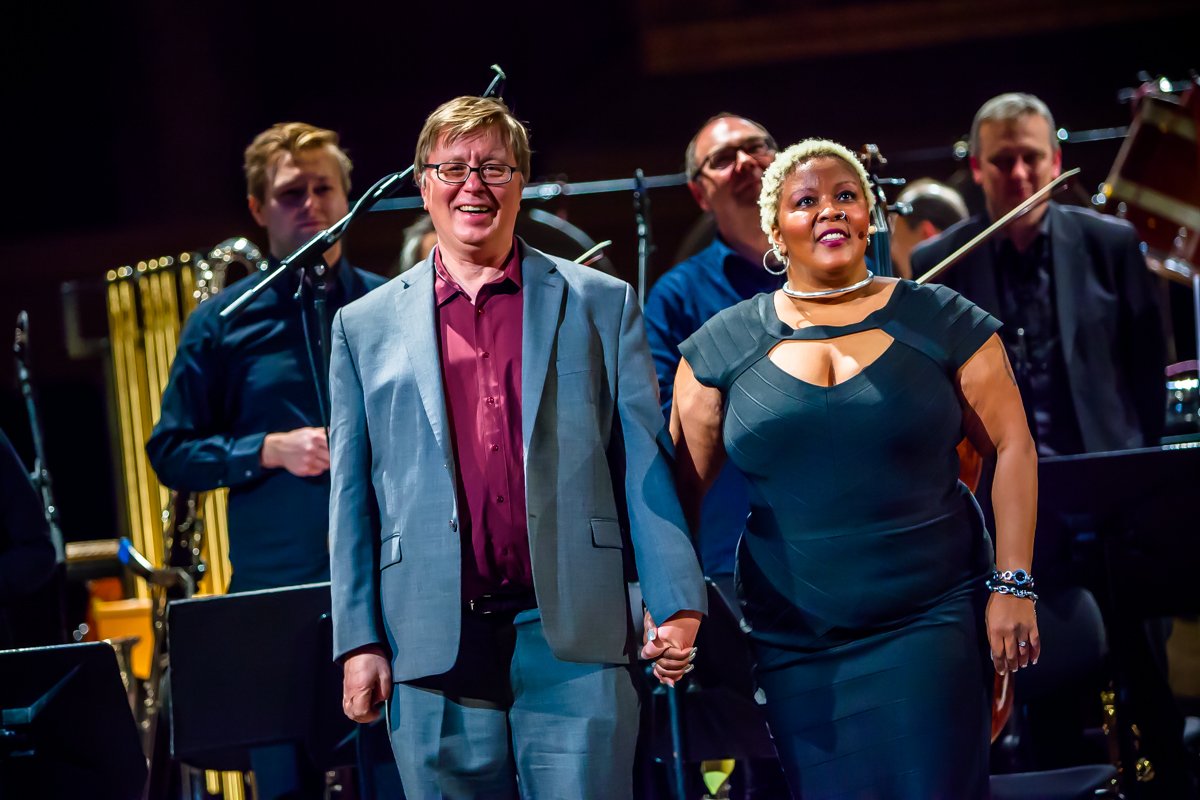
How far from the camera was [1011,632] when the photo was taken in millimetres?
2359

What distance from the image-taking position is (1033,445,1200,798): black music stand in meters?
3.09

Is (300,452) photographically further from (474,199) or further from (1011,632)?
(1011,632)

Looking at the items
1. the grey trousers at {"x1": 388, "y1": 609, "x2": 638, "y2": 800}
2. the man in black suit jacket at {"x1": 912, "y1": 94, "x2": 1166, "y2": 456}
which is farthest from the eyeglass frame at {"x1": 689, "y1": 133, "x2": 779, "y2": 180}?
the grey trousers at {"x1": 388, "y1": 609, "x2": 638, "y2": 800}

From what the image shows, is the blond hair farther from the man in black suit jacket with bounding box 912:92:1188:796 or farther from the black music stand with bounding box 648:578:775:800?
the black music stand with bounding box 648:578:775:800

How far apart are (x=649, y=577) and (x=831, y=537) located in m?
0.35

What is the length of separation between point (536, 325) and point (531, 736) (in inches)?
27.0

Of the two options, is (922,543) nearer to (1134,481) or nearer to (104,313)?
(1134,481)

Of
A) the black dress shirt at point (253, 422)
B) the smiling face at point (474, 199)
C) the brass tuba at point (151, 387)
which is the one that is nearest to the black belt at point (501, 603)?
the smiling face at point (474, 199)

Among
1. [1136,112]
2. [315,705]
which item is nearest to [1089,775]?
[315,705]

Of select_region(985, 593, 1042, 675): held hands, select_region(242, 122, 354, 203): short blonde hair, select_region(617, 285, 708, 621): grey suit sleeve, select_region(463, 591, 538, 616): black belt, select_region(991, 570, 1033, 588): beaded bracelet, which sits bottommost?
select_region(985, 593, 1042, 675): held hands

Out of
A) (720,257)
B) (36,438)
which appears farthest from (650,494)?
(36,438)

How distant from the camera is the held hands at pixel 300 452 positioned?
10.7 ft

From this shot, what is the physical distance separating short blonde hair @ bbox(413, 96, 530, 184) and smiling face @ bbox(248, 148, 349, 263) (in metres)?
1.19

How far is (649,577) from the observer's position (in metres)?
2.31
